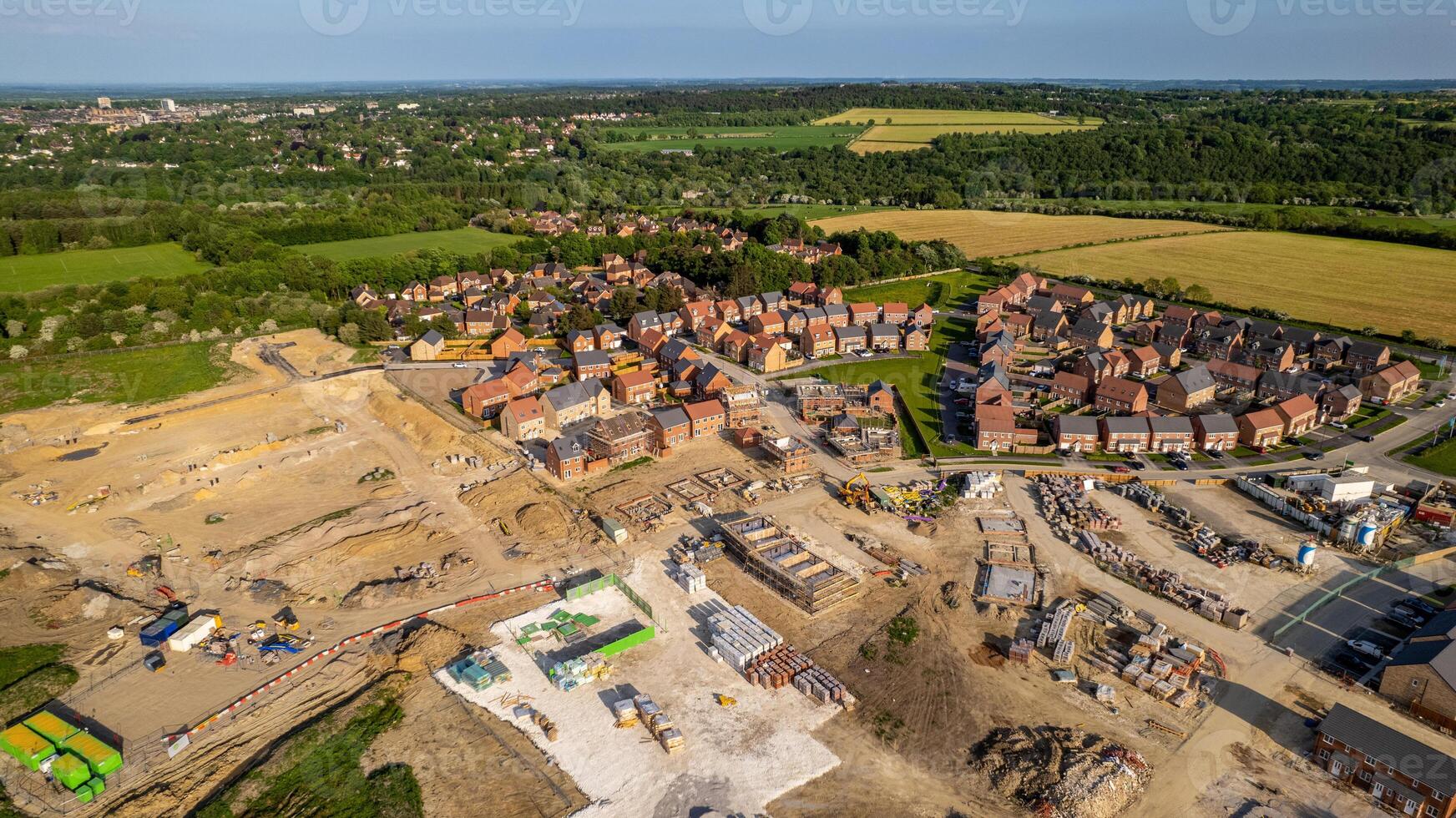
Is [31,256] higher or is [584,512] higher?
[31,256]

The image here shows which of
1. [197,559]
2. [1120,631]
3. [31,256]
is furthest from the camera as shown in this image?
[31,256]

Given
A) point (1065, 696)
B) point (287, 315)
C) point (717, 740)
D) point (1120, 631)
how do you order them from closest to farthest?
1. point (717, 740)
2. point (1065, 696)
3. point (1120, 631)
4. point (287, 315)

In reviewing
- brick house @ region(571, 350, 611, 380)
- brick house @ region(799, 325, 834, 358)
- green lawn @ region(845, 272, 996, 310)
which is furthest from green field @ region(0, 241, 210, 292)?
green lawn @ region(845, 272, 996, 310)

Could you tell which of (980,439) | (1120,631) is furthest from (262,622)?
(980,439)

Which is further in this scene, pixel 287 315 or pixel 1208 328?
pixel 287 315

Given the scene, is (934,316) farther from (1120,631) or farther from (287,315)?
(287,315)

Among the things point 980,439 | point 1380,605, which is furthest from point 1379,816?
point 980,439
